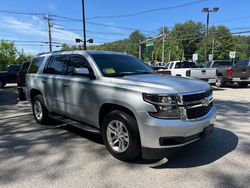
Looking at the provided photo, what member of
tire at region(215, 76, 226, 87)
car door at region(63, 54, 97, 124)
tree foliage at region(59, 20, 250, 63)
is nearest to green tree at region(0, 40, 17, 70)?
tree foliage at region(59, 20, 250, 63)

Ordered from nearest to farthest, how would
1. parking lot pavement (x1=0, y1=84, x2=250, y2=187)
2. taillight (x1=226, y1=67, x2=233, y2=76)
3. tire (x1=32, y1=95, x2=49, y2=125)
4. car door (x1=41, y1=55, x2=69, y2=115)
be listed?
parking lot pavement (x1=0, y1=84, x2=250, y2=187)
car door (x1=41, y1=55, x2=69, y2=115)
tire (x1=32, y1=95, x2=49, y2=125)
taillight (x1=226, y1=67, x2=233, y2=76)

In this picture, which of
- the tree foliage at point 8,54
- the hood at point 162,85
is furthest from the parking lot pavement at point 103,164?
the tree foliage at point 8,54

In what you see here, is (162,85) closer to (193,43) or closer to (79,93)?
(79,93)

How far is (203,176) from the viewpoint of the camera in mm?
3631

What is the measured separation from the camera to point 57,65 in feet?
19.3

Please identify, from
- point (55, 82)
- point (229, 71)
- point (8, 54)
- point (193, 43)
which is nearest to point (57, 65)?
point (55, 82)

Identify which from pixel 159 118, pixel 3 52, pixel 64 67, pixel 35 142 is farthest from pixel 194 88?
pixel 3 52

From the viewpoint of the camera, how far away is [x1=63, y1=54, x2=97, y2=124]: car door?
4.64 metres

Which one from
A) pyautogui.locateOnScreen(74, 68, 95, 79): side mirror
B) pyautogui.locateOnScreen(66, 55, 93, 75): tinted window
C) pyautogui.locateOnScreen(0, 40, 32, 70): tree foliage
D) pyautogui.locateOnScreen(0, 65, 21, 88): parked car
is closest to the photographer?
pyautogui.locateOnScreen(74, 68, 95, 79): side mirror

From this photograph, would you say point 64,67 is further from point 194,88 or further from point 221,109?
point 221,109

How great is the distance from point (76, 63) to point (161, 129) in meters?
2.51

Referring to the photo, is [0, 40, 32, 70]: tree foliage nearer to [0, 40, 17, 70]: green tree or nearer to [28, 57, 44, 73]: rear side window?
[0, 40, 17, 70]: green tree

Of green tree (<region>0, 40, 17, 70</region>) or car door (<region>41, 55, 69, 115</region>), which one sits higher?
green tree (<region>0, 40, 17, 70</region>)

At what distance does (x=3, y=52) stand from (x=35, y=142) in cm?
5651
